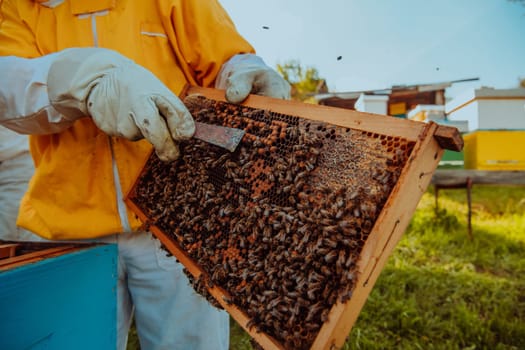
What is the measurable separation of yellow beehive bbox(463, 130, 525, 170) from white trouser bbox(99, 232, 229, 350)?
6.79 meters

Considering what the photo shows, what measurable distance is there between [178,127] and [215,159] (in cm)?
31

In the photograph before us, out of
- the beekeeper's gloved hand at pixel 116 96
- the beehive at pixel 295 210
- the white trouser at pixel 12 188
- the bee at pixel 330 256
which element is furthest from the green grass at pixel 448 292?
the white trouser at pixel 12 188

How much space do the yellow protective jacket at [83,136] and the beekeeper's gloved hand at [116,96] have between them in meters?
0.38

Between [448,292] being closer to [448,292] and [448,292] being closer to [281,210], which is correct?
[448,292]

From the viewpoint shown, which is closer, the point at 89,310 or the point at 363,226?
the point at 363,226

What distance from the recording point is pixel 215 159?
200 centimetres

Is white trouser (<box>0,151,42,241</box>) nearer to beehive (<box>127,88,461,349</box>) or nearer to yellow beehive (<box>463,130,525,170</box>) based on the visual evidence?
beehive (<box>127,88,461,349</box>)

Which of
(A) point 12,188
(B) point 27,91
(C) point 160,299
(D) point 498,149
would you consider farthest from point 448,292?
(A) point 12,188

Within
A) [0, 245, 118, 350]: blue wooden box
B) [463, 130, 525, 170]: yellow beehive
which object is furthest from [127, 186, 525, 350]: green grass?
[0, 245, 118, 350]: blue wooden box

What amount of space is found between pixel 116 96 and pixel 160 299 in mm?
1549

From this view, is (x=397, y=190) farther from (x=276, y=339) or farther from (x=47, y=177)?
(x=47, y=177)

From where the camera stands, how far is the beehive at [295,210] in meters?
1.38

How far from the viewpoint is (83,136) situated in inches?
93.0

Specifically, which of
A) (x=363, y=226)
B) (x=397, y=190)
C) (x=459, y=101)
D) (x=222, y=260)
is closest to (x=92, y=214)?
(x=222, y=260)
